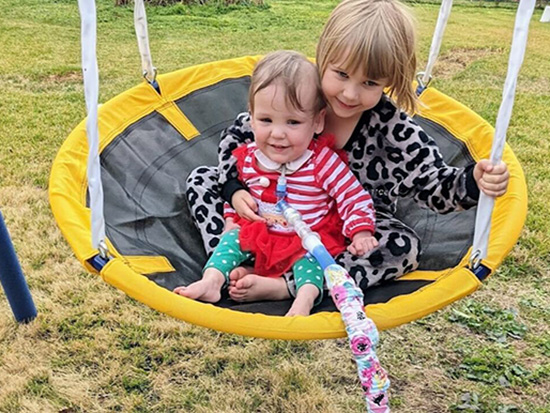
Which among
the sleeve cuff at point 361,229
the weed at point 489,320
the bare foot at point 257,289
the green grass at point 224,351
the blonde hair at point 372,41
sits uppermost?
the blonde hair at point 372,41

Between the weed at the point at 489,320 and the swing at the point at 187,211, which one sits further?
the weed at the point at 489,320

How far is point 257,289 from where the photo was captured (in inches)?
56.1

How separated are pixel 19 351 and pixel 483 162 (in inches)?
62.4

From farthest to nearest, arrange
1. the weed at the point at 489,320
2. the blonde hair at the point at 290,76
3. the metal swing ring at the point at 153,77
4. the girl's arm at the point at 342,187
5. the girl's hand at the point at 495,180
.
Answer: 1. the weed at the point at 489,320
2. the metal swing ring at the point at 153,77
3. the girl's arm at the point at 342,187
4. the blonde hair at the point at 290,76
5. the girl's hand at the point at 495,180

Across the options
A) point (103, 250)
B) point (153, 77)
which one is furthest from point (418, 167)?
point (153, 77)

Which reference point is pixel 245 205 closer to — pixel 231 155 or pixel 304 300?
pixel 231 155

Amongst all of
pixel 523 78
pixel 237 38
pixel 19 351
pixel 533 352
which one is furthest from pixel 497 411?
pixel 237 38

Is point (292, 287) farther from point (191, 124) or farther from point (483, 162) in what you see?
point (191, 124)

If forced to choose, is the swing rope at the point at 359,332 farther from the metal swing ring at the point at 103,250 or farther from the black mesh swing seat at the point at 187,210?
the metal swing ring at the point at 103,250

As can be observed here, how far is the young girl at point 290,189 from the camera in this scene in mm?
1434

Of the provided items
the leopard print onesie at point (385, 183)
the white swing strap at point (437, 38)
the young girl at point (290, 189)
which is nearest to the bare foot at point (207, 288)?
the young girl at point (290, 189)

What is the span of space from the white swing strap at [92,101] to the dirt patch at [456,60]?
452cm

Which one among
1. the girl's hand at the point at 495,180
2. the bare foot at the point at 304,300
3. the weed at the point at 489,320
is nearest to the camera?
the girl's hand at the point at 495,180

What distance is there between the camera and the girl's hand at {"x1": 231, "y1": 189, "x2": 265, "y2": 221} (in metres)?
1.59
